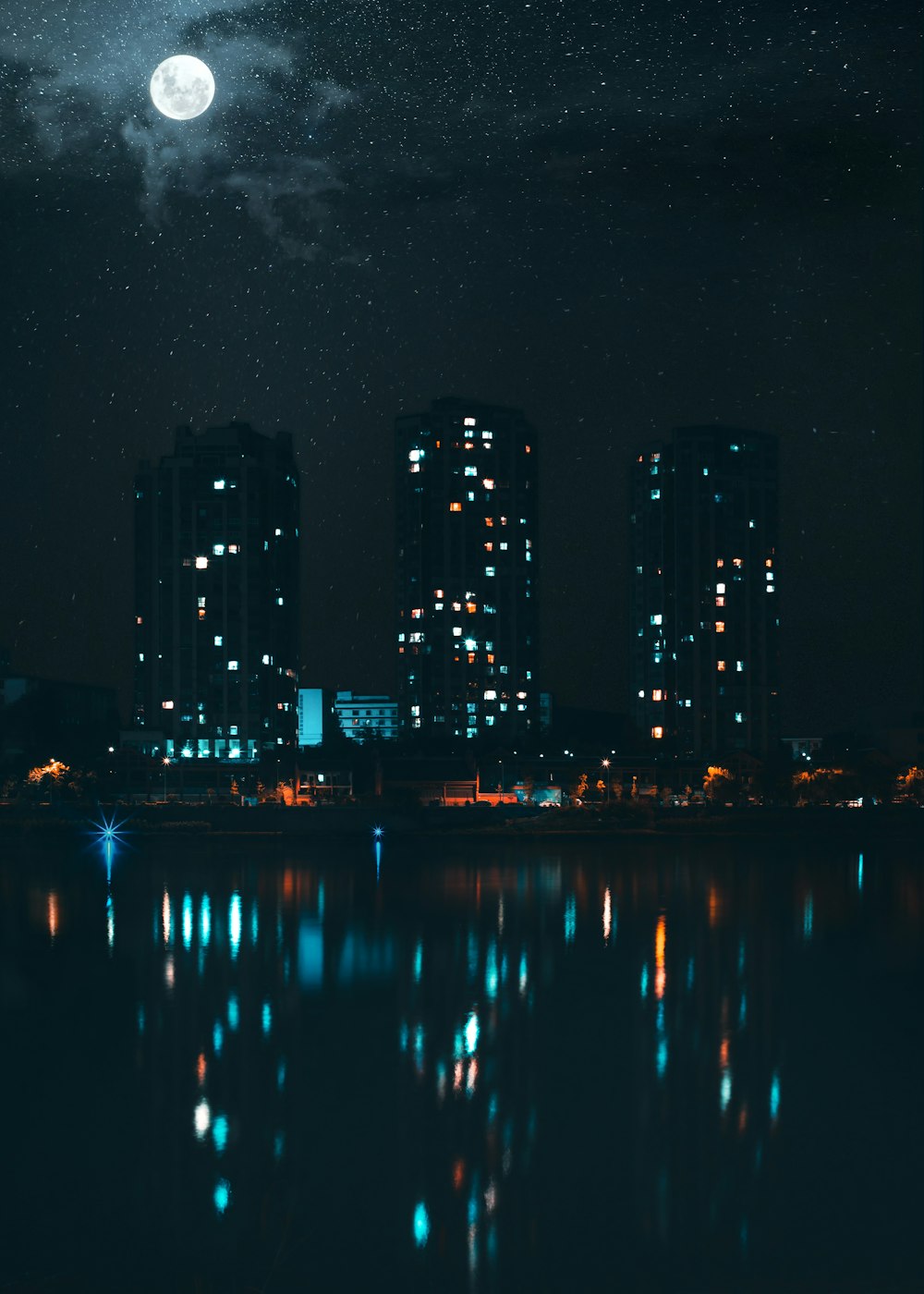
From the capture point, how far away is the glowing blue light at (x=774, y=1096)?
1599cm

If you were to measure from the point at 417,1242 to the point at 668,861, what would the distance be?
55028 mm

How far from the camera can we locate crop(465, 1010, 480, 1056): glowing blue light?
2053cm

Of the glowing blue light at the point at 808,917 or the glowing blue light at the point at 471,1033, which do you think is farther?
the glowing blue light at the point at 808,917

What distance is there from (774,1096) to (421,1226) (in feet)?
22.1

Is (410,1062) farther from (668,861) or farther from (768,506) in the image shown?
(768,506)

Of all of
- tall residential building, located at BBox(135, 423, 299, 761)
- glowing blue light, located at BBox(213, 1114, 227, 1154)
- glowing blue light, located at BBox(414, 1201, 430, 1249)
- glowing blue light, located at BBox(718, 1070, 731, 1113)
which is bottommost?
glowing blue light, located at BBox(718, 1070, 731, 1113)

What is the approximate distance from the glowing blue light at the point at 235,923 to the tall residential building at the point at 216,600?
327ft

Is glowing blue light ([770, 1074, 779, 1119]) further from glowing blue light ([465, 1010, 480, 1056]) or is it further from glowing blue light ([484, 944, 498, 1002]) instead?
glowing blue light ([484, 944, 498, 1002])

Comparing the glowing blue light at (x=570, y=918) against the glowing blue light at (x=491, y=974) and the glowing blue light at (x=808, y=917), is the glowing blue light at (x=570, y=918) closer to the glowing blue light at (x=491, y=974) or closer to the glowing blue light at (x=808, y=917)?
the glowing blue light at (x=491, y=974)

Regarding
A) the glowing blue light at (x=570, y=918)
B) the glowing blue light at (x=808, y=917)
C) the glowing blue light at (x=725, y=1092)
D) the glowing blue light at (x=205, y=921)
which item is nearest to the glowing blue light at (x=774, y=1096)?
the glowing blue light at (x=725, y=1092)

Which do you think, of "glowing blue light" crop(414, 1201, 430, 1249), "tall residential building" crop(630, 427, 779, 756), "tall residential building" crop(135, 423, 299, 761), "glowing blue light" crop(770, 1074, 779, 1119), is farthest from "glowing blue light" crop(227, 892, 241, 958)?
"tall residential building" crop(630, 427, 779, 756)

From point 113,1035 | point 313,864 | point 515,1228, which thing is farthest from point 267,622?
point 515,1228

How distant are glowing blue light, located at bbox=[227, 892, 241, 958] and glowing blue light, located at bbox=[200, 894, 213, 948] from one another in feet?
1.84

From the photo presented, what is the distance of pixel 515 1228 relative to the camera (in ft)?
38.3
